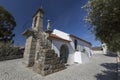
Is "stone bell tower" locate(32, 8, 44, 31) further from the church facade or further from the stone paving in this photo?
the stone paving

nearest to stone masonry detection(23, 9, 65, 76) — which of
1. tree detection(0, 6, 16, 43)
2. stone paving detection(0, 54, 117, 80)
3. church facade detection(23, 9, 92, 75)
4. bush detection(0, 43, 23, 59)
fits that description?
church facade detection(23, 9, 92, 75)

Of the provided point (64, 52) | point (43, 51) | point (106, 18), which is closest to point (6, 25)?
point (64, 52)

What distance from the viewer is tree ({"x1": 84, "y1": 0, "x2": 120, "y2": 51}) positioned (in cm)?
574

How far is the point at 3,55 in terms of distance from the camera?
1736 cm

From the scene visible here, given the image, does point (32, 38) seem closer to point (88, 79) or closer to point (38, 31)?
point (38, 31)

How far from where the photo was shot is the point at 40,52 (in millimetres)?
11258

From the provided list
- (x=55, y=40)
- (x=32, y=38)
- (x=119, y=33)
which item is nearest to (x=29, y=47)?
(x=32, y=38)

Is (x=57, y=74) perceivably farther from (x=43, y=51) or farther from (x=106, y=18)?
(x=106, y=18)

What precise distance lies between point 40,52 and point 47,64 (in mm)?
1787

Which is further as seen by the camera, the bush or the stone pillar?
the bush

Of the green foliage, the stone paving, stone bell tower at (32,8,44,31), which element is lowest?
the stone paving

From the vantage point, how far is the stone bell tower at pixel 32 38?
1205 centimetres

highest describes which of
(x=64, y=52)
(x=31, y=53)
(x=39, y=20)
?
(x=39, y=20)

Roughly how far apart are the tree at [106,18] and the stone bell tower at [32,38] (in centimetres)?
748
